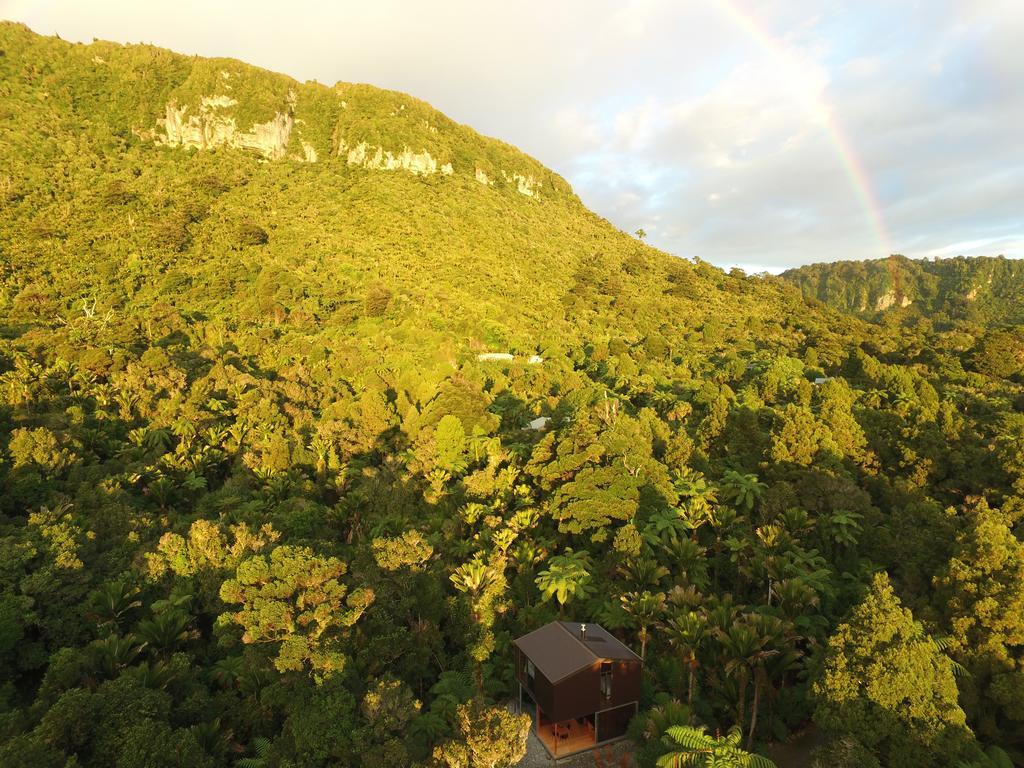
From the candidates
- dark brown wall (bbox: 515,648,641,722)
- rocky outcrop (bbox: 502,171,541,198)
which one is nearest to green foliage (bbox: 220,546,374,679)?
dark brown wall (bbox: 515,648,641,722)

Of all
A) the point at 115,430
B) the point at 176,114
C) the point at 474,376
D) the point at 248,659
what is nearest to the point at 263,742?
the point at 248,659

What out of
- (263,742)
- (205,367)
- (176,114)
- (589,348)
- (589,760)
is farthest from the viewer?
(176,114)

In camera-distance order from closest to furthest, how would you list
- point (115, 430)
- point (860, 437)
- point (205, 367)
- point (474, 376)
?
point (860, 437) → point (115, 430) → point (205, 367) → point (474, 376)

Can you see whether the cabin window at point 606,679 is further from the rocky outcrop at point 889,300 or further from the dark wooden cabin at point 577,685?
the rocky outcrop at point 889,300

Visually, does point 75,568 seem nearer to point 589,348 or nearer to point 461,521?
point 461,521

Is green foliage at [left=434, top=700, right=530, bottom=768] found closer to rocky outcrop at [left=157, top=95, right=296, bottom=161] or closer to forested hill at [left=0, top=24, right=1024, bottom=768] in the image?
Result: forested hill at [left=0, top=24, right=1024, bottom=768]
